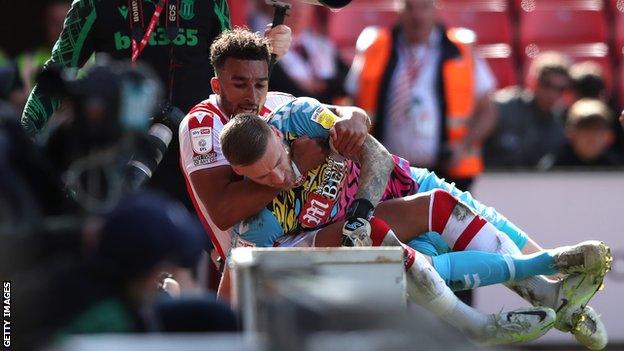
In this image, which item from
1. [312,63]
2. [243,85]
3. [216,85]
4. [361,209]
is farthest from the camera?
[312,63]

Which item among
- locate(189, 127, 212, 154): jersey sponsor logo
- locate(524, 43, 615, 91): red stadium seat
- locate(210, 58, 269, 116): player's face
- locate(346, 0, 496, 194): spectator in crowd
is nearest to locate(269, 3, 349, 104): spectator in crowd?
locate(346, 0, 496, 194): spectator in crowd

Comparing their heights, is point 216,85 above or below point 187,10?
below

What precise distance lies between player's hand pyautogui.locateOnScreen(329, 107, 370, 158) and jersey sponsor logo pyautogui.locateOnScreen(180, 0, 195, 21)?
1.05 metres

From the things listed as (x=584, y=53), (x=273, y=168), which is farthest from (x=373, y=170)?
(x=584, y=53)

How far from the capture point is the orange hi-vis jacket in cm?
838

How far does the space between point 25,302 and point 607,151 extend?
6.18 meters

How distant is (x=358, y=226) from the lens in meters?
5.41

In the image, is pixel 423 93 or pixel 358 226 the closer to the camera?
pixel 358 226

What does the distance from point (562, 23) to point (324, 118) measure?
17.2ft

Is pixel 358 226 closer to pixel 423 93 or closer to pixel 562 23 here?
pixel 423 93

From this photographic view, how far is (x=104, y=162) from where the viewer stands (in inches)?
149

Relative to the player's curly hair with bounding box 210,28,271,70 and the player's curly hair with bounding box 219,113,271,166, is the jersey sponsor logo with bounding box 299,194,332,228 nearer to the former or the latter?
the player's curly hair with bounding box 219,113,271,166

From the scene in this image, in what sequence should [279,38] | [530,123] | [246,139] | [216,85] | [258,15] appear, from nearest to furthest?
[246,139], [216,85], [279,38], [258,15], [530,123]

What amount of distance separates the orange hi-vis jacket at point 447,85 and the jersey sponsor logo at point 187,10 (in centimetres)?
227
